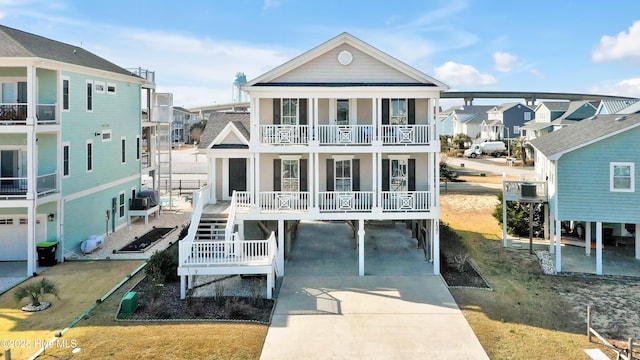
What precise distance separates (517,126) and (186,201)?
6760 cm

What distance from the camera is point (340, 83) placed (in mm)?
18906

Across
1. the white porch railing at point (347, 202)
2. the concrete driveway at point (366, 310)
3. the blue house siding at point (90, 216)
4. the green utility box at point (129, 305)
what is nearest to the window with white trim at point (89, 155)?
the blue house siding at point (90, 216)

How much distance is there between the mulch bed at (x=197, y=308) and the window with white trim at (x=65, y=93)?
1029 centimetres

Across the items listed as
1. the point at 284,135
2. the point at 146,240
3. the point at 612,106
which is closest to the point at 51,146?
the point at 146,240

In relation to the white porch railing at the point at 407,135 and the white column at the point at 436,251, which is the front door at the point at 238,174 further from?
the white column at the point at 436,251

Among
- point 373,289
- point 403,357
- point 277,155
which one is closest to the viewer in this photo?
point 403,357

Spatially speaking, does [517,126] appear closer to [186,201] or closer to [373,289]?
[186,201]

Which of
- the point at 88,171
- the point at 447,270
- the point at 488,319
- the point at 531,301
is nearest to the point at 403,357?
the point at 488,319

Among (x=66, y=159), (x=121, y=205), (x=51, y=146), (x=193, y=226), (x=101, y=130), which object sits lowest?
(x=193, y=226)

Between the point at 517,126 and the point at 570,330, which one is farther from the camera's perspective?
the point at 517,126

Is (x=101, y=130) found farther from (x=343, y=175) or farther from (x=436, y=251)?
(x=436, y=251)

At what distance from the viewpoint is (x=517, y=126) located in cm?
8344

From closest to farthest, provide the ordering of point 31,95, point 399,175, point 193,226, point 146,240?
point 193,226, point 31,95, point 399,175, point 146,240

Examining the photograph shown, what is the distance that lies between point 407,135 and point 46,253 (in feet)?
51.4
